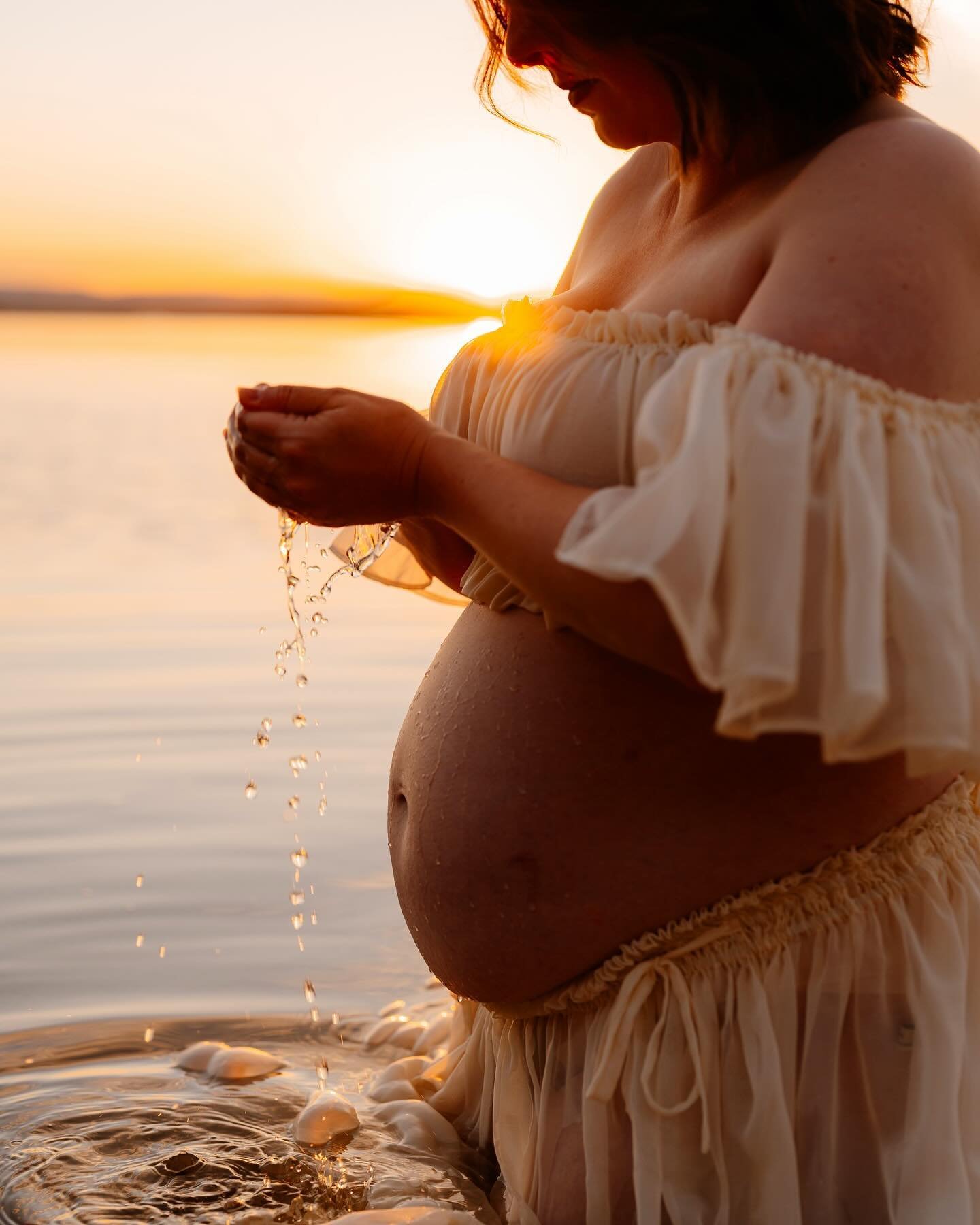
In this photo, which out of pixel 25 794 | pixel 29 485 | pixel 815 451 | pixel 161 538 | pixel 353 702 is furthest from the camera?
pixel 29 485

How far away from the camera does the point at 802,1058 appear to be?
137 cm

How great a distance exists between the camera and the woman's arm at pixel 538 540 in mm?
1163

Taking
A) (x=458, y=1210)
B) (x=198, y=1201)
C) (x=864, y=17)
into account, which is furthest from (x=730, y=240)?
(x=198, y=1201)

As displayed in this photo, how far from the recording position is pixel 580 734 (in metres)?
1.38

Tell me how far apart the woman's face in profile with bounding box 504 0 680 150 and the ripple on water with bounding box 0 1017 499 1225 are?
1.16 meters

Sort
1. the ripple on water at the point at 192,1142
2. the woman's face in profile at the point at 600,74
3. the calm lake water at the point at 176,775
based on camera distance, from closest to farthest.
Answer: the woman's face in profile at the point at 600,74 → the ripple on water at the point at 192,1142 → the calm lake water at the point at 176,775

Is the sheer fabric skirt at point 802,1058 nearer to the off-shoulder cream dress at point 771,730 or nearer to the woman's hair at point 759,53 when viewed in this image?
the off-shoulder cream dress at point 771,730

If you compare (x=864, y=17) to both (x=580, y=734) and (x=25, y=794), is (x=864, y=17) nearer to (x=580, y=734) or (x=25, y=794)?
(x=580, y=734)

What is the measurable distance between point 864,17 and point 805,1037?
0.99 metres

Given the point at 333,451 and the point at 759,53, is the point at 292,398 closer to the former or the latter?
the point at 333,451

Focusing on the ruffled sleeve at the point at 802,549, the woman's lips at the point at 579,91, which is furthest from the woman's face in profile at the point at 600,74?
the ruffled sleeve at the point at 802,549

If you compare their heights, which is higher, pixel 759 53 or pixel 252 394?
pixel 759 53

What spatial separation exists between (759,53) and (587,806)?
0.74 metres

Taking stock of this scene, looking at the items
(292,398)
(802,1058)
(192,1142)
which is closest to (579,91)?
(292,398)
